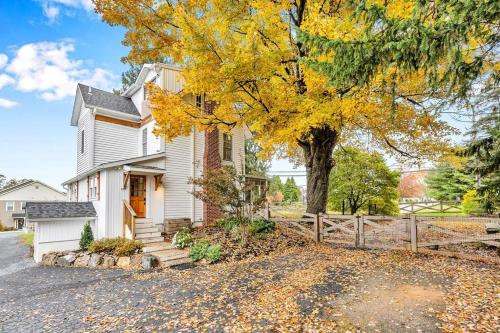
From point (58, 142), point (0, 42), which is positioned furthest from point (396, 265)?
point (58, 142)

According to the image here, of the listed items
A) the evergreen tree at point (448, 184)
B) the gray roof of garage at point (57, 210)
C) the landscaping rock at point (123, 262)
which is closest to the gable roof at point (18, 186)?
the gray roof of garage at point (57, 210)

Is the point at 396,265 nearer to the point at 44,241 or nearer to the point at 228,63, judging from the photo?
the point at 228,63

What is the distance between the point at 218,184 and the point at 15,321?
20.6ft

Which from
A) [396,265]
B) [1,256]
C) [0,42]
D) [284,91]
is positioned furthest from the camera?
[0,42]

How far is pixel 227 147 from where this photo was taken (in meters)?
15.1

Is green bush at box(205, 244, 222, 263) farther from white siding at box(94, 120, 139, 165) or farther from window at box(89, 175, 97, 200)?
white siding at box(94, 120, 139, 165)

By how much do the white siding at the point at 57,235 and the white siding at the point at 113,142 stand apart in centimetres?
362

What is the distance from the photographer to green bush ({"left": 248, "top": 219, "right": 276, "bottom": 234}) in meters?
10.5

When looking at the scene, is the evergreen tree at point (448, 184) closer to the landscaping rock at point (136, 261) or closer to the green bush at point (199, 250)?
the green bush at point (199, 250)

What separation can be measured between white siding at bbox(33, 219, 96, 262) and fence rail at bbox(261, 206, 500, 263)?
829 cm

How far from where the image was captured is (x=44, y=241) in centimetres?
1012

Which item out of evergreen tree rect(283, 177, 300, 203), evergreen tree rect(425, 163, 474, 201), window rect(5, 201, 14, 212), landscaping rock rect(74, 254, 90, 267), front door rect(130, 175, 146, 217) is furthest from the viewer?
evergreen tree rect(283, 177, 300, 203)

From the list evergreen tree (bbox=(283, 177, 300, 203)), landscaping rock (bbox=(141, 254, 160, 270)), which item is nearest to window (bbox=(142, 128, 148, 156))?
landscaping rock (bbox=(141, 254, 160, 270))

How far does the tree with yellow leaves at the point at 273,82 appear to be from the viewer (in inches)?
286
